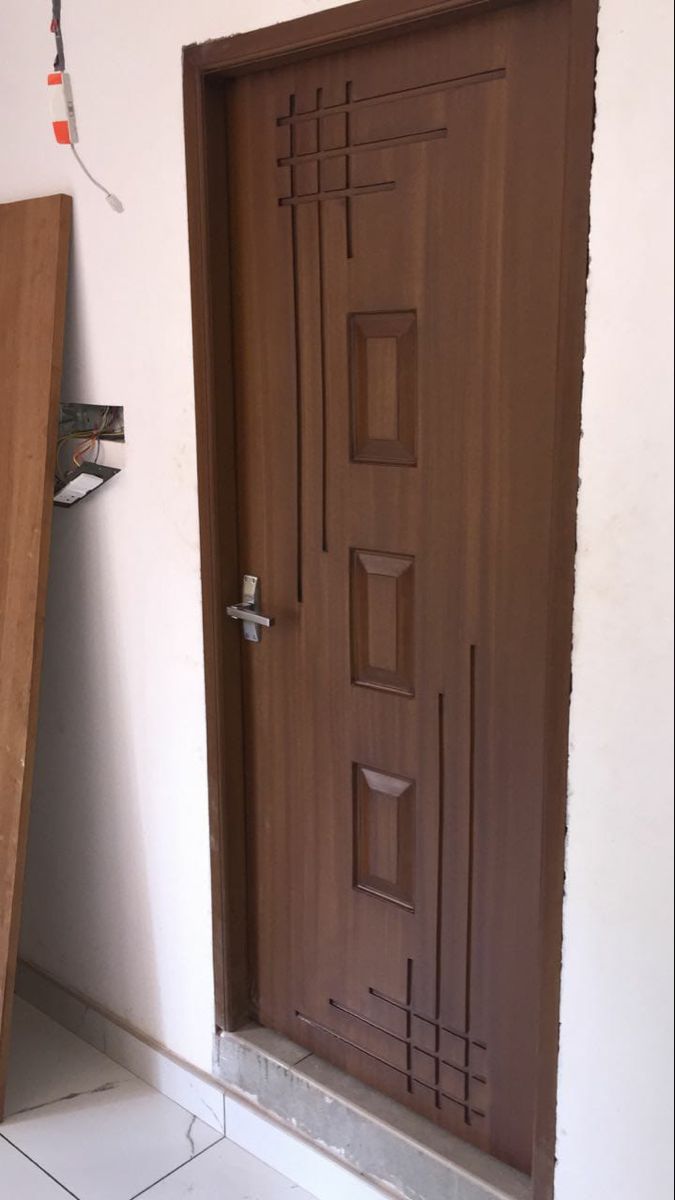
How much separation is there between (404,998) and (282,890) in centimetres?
34

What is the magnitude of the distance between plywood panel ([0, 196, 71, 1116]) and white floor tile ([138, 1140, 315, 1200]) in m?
0.45

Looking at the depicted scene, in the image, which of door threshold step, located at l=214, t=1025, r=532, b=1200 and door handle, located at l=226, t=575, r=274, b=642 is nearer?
door threshold step, located at l=214, t=1025, r=532, b=1200

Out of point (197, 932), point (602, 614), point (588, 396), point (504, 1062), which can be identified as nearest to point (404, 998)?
point (504, 1062)

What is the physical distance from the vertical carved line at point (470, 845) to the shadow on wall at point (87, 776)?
0.82 meters

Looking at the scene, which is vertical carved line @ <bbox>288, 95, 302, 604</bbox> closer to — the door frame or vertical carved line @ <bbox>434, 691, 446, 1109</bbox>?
the door frame

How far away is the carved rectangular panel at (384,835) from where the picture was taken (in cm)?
192

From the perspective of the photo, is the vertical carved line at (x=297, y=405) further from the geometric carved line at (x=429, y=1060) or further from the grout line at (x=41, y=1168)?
the grout line at (x=41, y=1168)

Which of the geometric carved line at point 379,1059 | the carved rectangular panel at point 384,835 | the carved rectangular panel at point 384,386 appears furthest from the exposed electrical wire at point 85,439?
the geometric carved line at point 379,1059

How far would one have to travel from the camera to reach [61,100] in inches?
82.7

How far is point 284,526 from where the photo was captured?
2.00m

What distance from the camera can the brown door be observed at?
1613mm

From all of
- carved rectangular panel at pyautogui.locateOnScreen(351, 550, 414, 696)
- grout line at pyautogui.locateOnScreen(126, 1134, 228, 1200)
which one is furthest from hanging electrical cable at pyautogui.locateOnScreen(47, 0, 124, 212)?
grout line at pyautogui.locateOnScreen(126, 1134, 228, 1200)

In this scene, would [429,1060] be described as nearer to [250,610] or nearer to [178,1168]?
[178,1168]

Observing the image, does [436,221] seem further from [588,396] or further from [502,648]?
[502,648]
